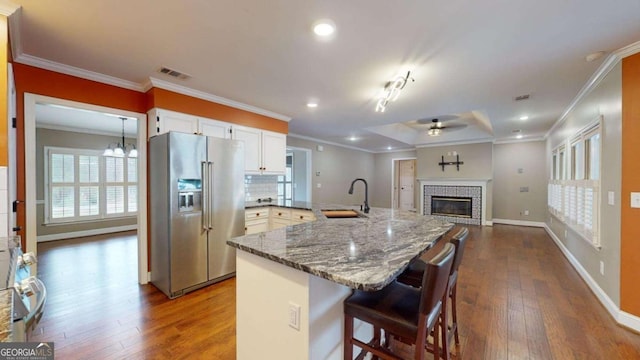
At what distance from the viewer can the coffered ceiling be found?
173cm

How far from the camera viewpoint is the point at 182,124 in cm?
317

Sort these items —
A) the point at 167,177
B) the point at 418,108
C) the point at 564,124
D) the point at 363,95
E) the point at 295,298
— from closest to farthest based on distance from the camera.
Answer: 1. the point at 295,298
2. the point at 167,177
3. the point at 363,95
4. the point at 418,108
5. the point at 564,124

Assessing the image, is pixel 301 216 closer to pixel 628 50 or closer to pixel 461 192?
pixel 628 50

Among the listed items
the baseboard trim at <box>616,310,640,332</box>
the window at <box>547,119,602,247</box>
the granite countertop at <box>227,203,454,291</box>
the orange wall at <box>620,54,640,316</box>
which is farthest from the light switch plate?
the granite countertop at <box>227,203,454,291</box>

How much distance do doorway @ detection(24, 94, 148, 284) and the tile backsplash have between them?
1723mm

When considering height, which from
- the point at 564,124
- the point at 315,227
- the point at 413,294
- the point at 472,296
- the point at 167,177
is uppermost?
the point at 564,124

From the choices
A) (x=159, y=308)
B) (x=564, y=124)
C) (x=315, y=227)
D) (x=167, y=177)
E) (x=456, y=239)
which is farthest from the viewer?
(x=564, y=124)

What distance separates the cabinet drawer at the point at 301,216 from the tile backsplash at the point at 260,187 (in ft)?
3.78

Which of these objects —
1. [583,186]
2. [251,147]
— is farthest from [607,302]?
[251,147]

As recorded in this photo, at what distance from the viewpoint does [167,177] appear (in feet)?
8.92

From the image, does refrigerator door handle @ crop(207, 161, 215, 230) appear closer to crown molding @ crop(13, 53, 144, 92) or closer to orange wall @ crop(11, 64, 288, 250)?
orange wall @ crop(11, 64, 288, 250)

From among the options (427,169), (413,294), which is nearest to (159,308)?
(413,294)

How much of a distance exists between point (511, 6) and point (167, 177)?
325cm

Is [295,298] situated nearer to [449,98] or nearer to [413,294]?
[413,294]
